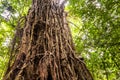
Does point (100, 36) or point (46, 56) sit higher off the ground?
point (100, 36)

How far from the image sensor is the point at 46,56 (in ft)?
6.47

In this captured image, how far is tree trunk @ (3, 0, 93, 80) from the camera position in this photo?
182 cm

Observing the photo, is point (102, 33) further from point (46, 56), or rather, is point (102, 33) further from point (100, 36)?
point (46, 56)

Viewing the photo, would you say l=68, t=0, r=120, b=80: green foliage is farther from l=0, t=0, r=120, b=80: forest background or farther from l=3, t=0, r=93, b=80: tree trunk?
l=3, t=0, r=93, b=80: tree trunk

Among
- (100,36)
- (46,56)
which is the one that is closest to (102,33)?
(100,36)

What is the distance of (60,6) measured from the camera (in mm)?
3498

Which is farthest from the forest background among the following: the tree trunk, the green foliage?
the tree trunk

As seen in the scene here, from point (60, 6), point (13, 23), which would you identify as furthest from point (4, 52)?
point (60, 6)

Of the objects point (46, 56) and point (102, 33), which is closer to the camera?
point (46, 56)

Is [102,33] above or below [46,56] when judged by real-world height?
above

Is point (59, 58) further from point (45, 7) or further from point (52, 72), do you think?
point (45, 7)

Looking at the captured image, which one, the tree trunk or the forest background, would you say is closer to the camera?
the tree trunk

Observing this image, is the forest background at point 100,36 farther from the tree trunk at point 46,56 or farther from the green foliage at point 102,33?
the tree trunk at point 46,56

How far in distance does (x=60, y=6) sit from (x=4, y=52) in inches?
68.2
